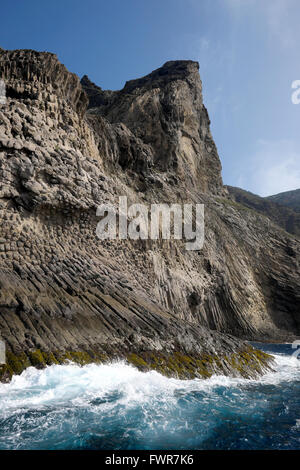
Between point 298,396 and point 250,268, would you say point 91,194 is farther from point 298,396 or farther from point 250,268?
point 250,268

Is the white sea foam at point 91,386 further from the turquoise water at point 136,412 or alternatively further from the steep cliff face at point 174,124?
the steep cliff face at point 174,124

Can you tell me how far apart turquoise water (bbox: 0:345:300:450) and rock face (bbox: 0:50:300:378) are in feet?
2.48

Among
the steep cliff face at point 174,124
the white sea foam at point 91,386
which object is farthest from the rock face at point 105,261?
the white sea foam at point 91,386

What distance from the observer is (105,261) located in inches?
587

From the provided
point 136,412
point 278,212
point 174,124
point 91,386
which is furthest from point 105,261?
point 278,212

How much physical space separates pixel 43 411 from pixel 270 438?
487 cm

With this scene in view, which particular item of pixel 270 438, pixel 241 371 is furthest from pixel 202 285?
pixel 270 438

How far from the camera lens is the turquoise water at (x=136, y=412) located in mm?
Answer: 5863

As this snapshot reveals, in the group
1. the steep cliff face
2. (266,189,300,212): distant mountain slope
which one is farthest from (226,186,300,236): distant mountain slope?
the steep cliff face

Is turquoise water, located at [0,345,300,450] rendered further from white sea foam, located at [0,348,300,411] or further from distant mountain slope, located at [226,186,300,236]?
distant mountain slope, located at [226,186,300,236]

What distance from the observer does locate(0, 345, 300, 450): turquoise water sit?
586 cm

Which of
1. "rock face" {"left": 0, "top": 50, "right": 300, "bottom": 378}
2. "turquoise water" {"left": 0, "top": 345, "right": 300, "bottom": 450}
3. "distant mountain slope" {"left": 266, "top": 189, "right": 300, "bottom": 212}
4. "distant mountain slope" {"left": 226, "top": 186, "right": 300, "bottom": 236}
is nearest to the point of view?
"turquoise water" {"left": 0, "top": 345, "right": 300, "bottom": 450}

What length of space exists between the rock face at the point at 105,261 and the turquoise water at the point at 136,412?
29.7 inches
